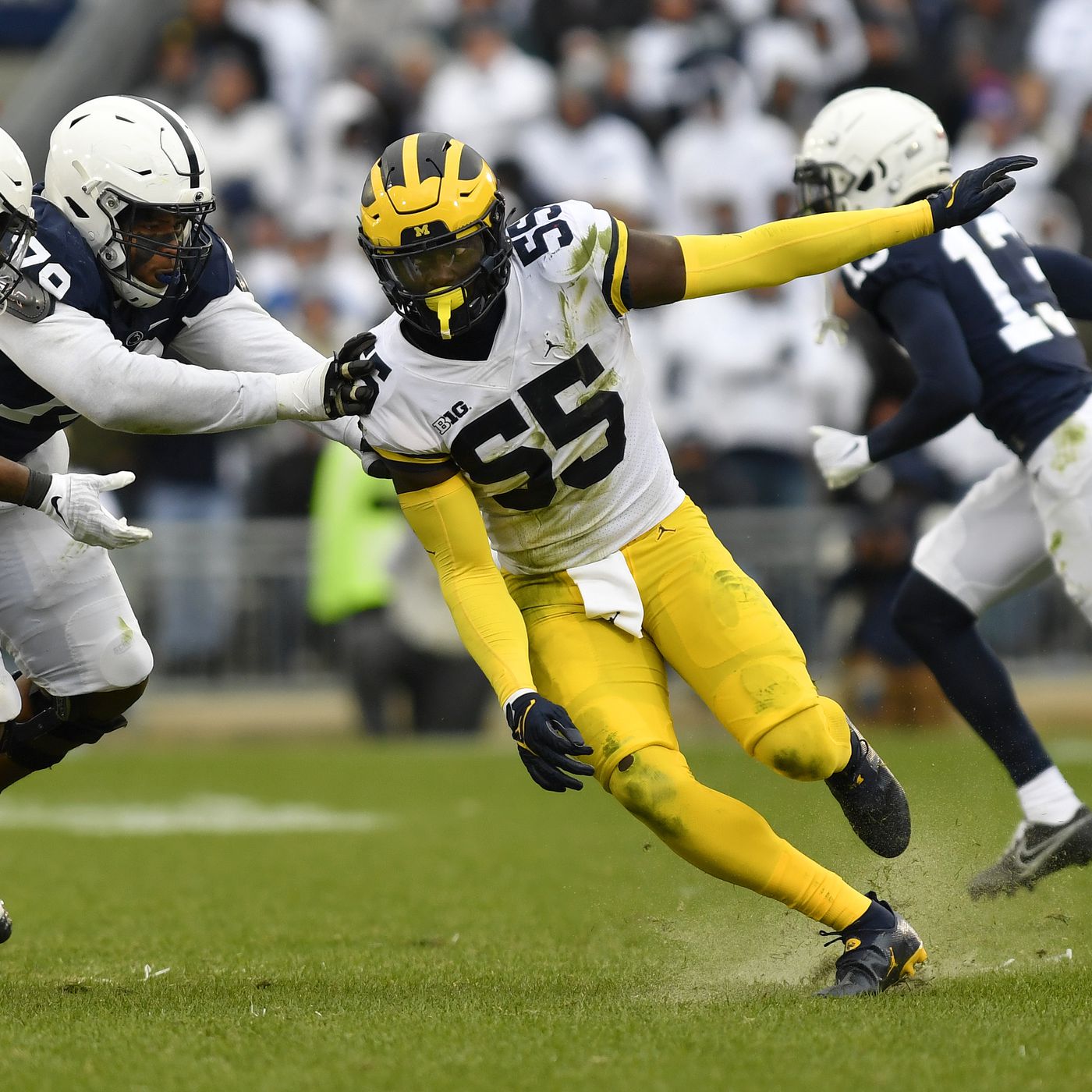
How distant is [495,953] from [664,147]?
7819 millimetres

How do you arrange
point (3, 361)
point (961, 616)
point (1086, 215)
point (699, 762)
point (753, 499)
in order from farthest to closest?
point (1086, 215), point (753, 499), point (699, 762), point (961, 616), point (3, 361)

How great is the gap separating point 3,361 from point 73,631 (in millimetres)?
751

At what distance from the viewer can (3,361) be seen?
4.39 meters

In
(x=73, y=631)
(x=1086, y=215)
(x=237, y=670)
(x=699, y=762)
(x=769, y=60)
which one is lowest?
(x=237, y=670)

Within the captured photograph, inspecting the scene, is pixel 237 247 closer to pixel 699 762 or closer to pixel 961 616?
pixel 699 762

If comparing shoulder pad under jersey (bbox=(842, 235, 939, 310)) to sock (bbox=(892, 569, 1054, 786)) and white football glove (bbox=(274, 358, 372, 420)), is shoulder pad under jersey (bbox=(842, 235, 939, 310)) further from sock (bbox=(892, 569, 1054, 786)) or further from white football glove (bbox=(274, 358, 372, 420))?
white football glove (bbox=(274, 358, 372, 420))

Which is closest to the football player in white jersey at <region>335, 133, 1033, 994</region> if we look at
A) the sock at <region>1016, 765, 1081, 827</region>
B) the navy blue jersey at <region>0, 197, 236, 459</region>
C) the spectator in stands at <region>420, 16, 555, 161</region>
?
the navy blue jersey at <region>0, 197, 236, 459</region>

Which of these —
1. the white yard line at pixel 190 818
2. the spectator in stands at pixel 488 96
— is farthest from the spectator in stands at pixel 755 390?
the white yard line at pixel 190 818

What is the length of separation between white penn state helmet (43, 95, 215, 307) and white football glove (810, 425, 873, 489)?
5.91 feet

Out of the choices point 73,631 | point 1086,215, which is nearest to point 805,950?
point 73,631

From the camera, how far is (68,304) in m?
4.23

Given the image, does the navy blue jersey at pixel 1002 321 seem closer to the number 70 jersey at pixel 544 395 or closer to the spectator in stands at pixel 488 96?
the number 70 jersey at pixel 544 395

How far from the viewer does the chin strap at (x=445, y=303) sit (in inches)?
162

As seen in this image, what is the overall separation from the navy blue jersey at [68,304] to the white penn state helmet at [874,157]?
5.68 ft
